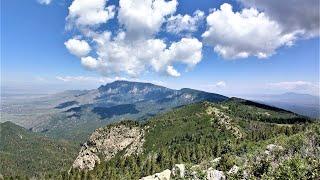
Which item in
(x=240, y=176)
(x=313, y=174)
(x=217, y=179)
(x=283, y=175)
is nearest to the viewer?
(x=313, y=174)

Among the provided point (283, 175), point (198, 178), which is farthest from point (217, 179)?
point (283, 175)

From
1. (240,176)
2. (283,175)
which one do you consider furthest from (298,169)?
(240,176)

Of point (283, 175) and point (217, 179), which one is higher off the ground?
point (283, 175)

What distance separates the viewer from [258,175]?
183 meters

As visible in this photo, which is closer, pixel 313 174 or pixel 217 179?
pixel 313 174

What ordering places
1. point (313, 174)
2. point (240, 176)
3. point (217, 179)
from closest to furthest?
point (313, 174) → point (240, 176) → point (217, 179)

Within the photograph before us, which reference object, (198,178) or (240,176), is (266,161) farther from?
(198,178)

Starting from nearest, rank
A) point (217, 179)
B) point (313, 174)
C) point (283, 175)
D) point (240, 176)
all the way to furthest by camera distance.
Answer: point (313, 174) → point (283, 175) → point (240, 176) → point (217, 179)

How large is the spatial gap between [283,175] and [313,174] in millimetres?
11940

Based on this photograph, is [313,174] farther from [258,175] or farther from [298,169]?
[258,175]

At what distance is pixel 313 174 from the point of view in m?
134

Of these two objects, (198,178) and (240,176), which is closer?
(240,176)

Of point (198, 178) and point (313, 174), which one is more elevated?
point (313, 174)

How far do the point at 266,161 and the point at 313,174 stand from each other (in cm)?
5454
